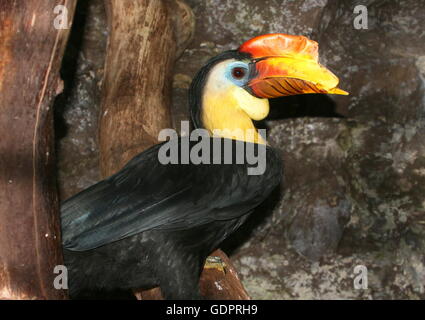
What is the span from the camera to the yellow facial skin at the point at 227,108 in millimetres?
2471

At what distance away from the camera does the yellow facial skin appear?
2471 millimetres

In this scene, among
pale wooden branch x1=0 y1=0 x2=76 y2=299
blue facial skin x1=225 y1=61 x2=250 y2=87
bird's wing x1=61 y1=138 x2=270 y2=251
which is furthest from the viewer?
blue facial skin x1=225 y1=61 x2=250 y2=87

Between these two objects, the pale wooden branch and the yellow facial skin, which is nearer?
the pale wooden branch

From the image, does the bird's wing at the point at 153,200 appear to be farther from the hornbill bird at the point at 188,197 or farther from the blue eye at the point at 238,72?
the blue eye at the point at 238,72

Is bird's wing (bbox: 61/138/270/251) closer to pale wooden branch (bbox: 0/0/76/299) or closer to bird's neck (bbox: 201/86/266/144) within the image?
bird's neck (bbox: 201/86/266/144)

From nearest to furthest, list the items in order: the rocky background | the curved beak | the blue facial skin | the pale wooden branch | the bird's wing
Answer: the pale wooden branch → the bird's wing → the curved beak → the blue facial skin → the rocky background

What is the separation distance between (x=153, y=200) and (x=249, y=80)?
0.66 m

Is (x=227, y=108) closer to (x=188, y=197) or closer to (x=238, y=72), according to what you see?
(x=238, y=72)

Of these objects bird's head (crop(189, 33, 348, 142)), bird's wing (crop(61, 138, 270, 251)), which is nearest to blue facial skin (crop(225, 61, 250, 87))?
bird's head (crop(189, 33, 348, 142))

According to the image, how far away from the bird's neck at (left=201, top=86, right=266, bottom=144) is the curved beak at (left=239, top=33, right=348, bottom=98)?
0.34 feet

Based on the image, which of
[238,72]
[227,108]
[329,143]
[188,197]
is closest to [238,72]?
[238,72]

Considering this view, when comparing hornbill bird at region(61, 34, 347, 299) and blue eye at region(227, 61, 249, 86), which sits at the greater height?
blue eye at region(227, 61, 249, 86)

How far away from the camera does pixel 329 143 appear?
341 centimetres

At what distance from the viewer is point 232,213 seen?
2.30 metres
